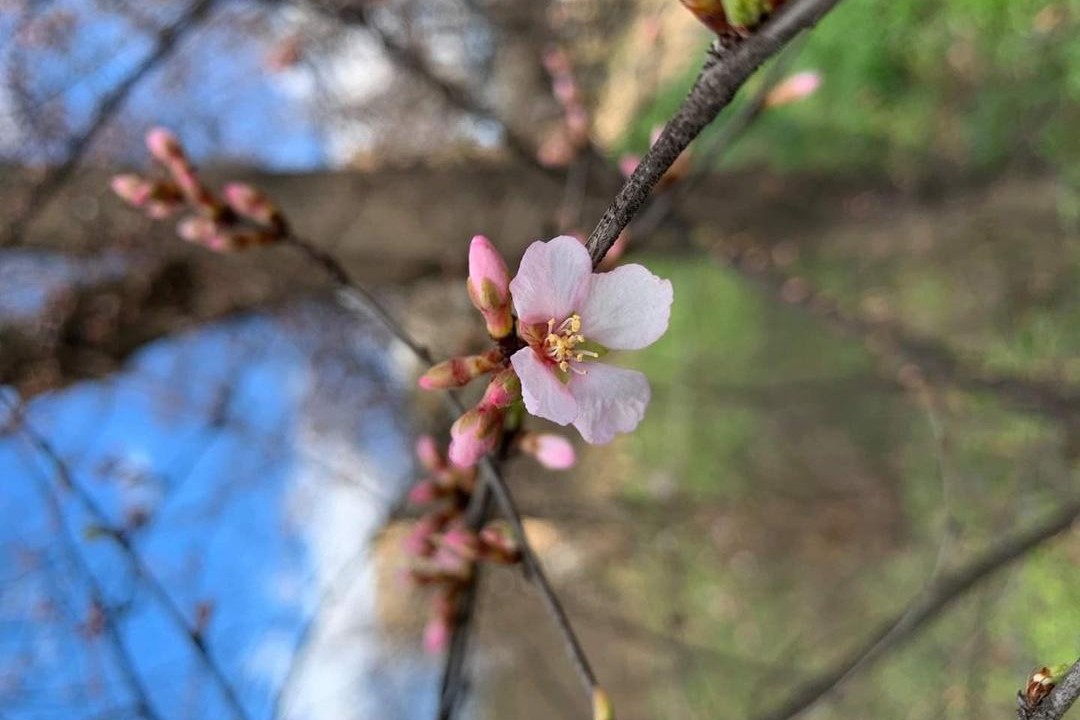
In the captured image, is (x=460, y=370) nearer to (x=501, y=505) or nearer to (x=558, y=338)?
(x=558, y=338)

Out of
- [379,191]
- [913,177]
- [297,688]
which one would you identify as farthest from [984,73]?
[297,688]

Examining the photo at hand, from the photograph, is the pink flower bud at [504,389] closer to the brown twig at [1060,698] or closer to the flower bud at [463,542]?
the flower bud at [463,542]

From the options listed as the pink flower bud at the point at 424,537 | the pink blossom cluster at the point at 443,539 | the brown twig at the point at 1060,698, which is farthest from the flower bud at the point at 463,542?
the brown twig at the point at 1060,698

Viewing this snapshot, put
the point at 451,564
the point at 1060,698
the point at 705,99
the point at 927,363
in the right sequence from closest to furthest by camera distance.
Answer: the point at 705,99, the point at 1060,698, the point at 451,564, the point at 927,363

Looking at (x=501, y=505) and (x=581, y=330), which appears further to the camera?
(x=501, y=505)

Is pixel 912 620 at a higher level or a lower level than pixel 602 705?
lower

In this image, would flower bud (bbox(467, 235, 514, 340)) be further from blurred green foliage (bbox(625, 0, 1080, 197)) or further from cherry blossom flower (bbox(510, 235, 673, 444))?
blurred green foliage (bbox(625, 0, 1080, 197))

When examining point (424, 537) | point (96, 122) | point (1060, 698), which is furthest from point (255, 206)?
point (96, 122)
